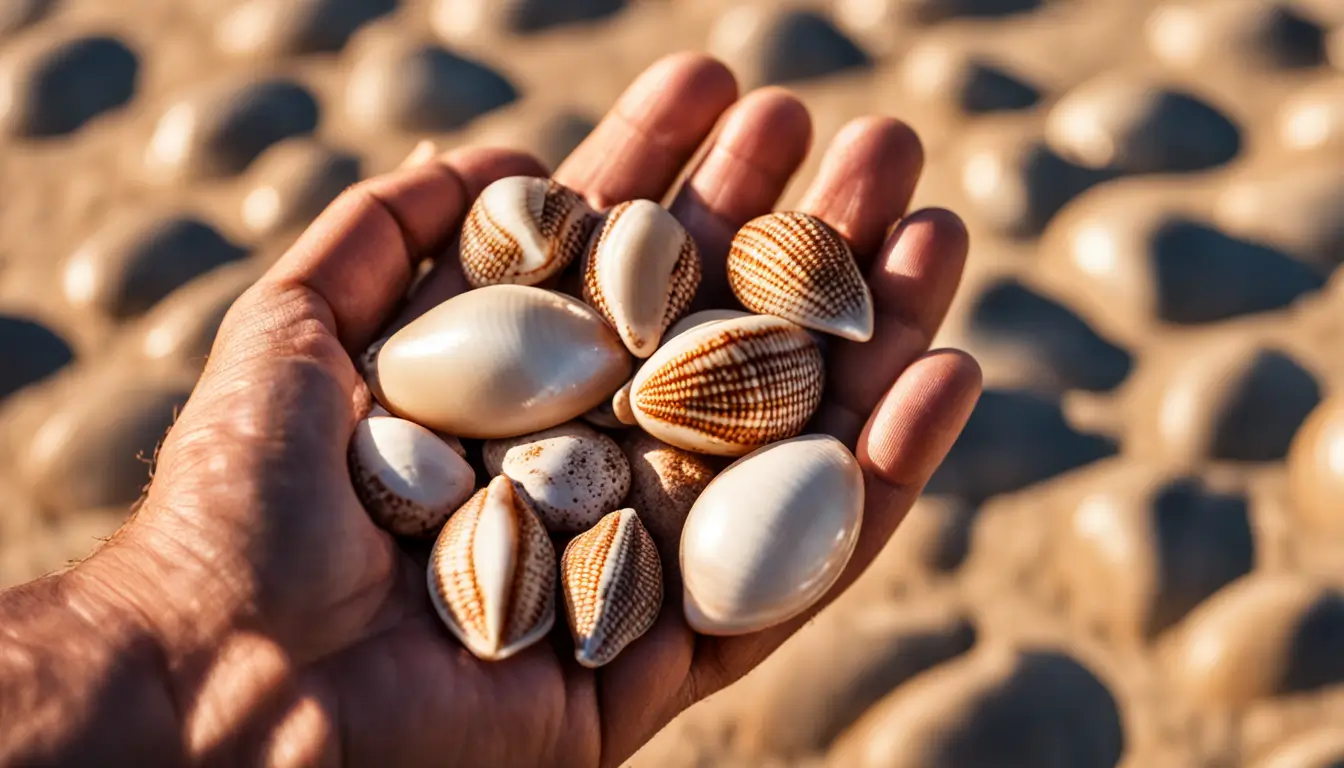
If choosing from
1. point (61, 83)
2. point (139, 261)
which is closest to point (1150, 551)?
point (139, 261)

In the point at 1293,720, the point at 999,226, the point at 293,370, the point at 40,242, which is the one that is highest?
the point at 293,370

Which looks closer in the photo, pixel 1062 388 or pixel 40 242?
pixel 1062 388

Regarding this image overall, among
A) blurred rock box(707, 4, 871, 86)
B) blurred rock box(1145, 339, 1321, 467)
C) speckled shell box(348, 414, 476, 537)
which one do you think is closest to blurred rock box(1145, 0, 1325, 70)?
blurred rock box(707, 4, 871, 86)

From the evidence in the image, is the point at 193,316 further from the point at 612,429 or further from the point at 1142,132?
the point at 1142,132

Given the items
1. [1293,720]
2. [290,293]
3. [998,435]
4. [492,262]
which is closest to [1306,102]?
[998,435]

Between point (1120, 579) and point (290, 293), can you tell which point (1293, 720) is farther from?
point (290, 293)

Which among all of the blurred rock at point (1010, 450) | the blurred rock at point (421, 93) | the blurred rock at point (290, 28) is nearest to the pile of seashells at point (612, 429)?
the blurred rock at point (1010, 450)

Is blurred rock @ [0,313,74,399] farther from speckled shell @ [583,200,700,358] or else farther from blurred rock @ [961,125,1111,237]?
blurred rock @ [961,125,1111,237]
